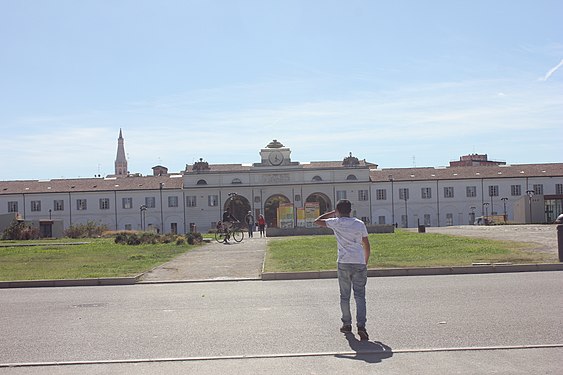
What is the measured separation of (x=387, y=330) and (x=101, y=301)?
5844mm

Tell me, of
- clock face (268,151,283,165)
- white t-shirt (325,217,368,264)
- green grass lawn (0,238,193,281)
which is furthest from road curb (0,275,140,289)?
clock face (268,151,283,165)

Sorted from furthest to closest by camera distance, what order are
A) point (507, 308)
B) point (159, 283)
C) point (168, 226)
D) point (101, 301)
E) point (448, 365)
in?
point (168, 226) → point (159, 283) → point (101, 301) → point (507, 308) → point (448, 365)

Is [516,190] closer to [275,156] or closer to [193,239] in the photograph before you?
[275,156]

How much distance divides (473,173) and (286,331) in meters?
91.5

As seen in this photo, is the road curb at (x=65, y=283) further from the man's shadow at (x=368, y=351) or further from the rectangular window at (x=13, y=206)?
the rectangular window at (x=13, y=206)

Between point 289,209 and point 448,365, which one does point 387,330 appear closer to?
point 448,365

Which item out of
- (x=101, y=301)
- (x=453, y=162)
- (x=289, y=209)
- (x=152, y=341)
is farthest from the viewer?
(x=453, y=162)

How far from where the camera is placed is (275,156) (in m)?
98.8

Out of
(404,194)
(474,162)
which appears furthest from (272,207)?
(474,162)

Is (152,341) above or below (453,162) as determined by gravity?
below

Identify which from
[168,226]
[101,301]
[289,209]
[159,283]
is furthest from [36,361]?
[168,226]

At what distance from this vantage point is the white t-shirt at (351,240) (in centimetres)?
887

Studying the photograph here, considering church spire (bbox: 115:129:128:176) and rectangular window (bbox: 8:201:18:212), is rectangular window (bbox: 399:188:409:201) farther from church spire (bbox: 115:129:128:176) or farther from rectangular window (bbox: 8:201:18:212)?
church spire (bbox: 115:129:128:176)

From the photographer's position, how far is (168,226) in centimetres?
9725
